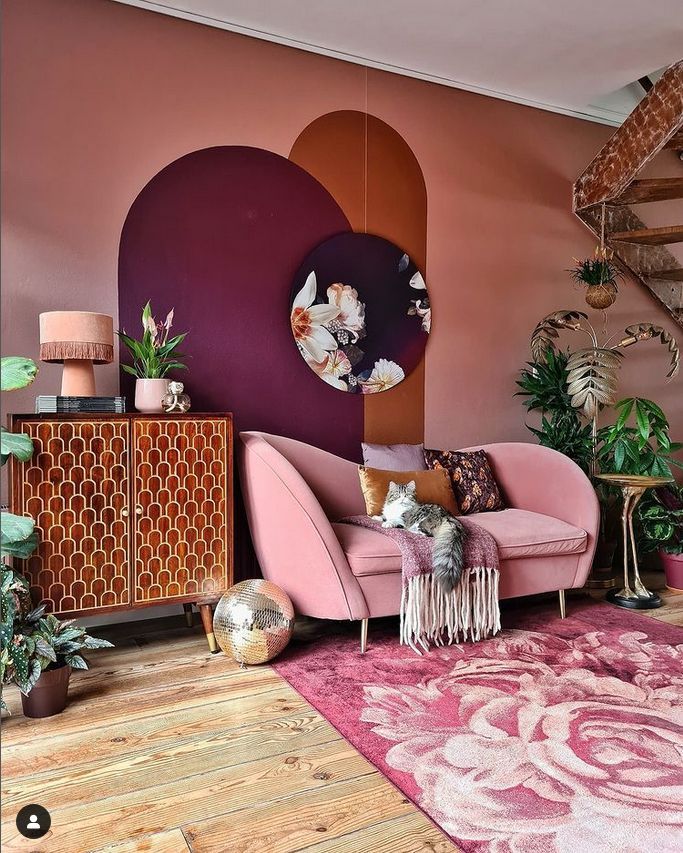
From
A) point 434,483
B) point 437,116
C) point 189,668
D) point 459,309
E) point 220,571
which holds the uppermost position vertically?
point 437,116

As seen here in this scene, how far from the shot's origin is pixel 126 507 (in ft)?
9.19

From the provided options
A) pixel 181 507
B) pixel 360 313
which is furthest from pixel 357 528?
pixel 360 313

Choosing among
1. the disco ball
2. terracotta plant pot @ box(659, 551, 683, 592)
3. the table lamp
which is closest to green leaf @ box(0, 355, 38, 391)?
the table lamp

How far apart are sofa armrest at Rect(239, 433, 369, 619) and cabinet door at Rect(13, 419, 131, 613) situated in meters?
0.58

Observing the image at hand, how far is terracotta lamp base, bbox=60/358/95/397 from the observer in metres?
2.82

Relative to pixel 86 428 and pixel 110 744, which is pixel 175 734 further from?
pixel 86 428

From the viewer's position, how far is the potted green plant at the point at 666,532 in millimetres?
3961

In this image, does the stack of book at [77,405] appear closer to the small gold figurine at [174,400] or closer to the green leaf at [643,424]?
the small gold figurine at [174,400]

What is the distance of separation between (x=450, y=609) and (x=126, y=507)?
1410 millimetres

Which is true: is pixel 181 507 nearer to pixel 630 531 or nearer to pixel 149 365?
pixel 149 365

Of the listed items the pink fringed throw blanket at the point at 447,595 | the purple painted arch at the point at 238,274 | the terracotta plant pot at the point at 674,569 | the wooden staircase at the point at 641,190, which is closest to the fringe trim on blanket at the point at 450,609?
the pink fringed throw blanket at the point at 447,595

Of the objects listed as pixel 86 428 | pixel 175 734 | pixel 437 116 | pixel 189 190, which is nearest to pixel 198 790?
pixel 175 734

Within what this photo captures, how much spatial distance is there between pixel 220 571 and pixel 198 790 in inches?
46.3

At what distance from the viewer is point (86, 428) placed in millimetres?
2711
